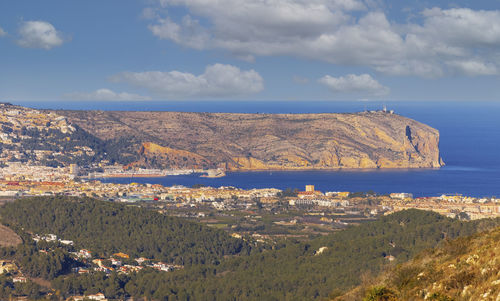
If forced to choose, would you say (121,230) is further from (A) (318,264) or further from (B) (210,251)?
(A) (318,264)

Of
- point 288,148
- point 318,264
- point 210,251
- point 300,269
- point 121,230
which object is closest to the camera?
point 300,269

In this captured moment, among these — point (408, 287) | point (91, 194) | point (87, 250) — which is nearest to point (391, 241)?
point (87, 250)

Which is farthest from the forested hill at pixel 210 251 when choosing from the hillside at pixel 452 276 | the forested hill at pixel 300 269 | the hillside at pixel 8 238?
the hillside at pixel 452 276

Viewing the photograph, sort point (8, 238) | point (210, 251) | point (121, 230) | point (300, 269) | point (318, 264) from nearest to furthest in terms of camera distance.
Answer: point (300, 269) → point (318, 264) → point (8, 238) → point (210, 251) → point (121, 230)

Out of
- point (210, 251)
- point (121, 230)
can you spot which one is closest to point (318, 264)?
point (210, 251)

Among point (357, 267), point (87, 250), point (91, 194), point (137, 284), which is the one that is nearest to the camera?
point (357, 267)

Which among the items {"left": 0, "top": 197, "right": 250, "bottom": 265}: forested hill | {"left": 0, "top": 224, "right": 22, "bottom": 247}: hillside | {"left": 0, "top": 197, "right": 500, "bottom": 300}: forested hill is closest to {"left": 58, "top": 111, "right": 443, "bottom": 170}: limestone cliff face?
{"left": 0, "top": 197, "right": 250, "bottom": 265}: forested hill

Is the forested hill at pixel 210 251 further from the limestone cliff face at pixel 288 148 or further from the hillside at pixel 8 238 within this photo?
the limestone cliff face at pixel 288 148

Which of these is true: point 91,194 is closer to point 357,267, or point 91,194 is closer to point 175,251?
point 175,251
